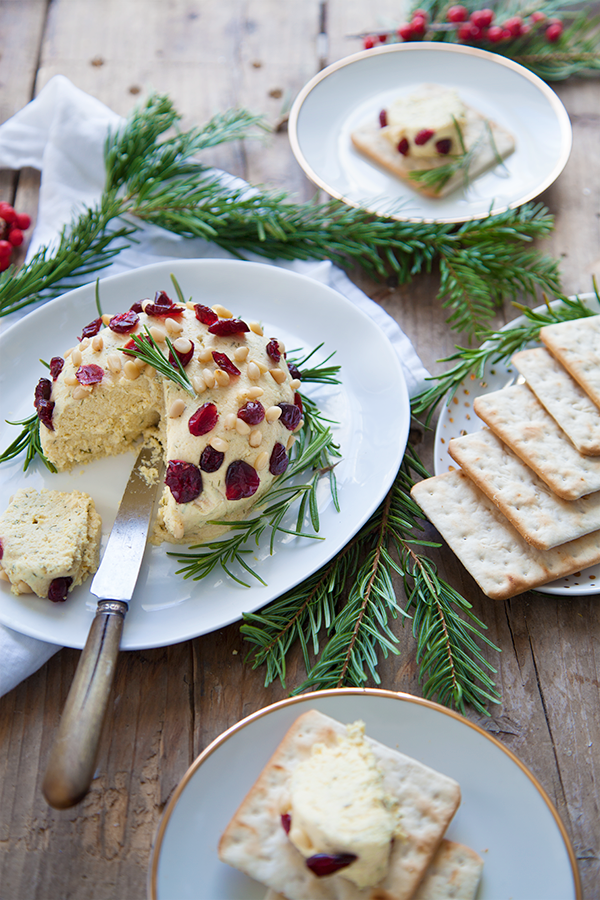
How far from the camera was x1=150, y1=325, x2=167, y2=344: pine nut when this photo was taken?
2439mm

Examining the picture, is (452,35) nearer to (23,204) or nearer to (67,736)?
(23,204)

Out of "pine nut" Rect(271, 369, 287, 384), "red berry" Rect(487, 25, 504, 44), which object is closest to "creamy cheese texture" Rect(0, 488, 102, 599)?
"pine nut" Rect(271, 369, 287, 384)

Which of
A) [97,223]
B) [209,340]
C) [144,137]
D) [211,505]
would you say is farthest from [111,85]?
[211,505]

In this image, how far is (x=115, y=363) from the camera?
244cm

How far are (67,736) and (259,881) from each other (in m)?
0.69

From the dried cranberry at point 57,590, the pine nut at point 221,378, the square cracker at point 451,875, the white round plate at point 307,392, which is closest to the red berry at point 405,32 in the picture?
the white round plate at point 307,392

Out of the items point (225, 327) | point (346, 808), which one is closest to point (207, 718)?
point (346, 808)

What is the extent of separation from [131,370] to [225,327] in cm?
38

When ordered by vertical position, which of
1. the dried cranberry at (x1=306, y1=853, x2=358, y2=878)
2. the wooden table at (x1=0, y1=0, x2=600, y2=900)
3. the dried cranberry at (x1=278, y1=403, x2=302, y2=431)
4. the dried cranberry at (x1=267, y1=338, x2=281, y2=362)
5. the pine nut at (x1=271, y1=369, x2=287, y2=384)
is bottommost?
the wooden table at (x1=0, y1=0, x2=600, y2=900)

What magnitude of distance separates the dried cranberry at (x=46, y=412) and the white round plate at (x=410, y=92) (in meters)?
1.82

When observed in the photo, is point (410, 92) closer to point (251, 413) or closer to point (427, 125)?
point (427, 125)

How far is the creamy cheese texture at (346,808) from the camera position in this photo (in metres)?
1.77

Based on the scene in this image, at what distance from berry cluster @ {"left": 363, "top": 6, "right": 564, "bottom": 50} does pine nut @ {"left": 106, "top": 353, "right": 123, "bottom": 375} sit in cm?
287

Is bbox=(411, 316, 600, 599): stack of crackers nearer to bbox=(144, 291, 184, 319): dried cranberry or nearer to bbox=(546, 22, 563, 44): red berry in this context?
bbox=(144, 291, 184, 319): dried cranberry
